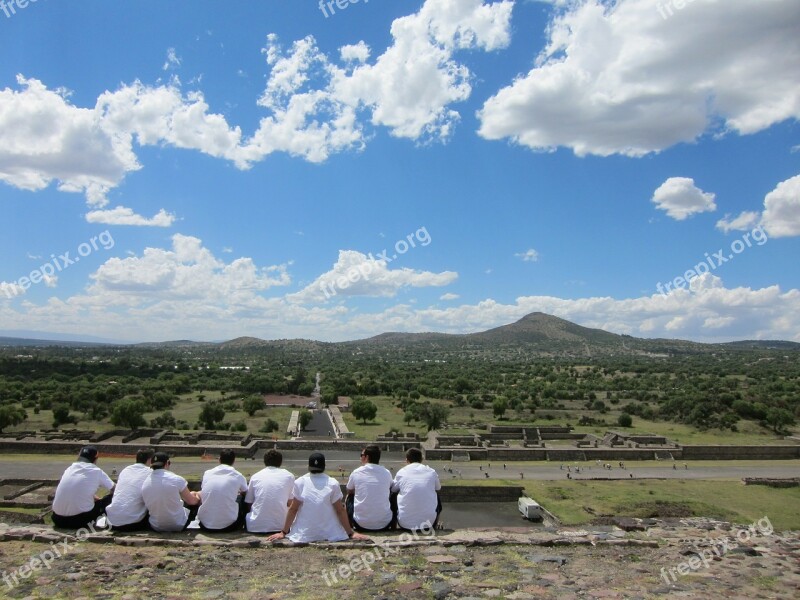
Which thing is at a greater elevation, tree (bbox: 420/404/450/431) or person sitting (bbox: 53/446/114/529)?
person sitting (bbox: 53/446/114/529)

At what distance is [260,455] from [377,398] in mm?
34000

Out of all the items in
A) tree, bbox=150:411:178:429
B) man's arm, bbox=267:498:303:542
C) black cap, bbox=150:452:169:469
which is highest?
black cap, bbox=150:452:169:469

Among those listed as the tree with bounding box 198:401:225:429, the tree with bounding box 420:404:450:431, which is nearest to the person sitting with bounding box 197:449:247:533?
the tree with bounding box 420:404:450:431

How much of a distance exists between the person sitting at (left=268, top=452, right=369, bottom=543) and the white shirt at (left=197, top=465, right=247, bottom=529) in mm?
652

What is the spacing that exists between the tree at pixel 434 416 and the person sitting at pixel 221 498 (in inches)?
1534

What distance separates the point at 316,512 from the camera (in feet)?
19.7

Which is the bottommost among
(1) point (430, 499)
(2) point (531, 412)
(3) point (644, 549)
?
(2) point (531, 412)

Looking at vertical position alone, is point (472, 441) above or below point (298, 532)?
below

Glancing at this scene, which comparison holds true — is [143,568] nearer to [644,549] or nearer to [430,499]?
[430,499]

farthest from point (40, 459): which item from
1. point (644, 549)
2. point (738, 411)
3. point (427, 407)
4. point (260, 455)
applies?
point (738, 411)

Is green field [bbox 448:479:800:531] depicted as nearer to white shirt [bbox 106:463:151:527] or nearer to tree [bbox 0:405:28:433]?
white shirt [bbox 106:463:151:527]

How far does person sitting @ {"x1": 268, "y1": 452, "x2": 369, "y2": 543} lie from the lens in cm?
597

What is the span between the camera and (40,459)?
29.5 metres

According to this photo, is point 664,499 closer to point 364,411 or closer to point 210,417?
point 364,411
